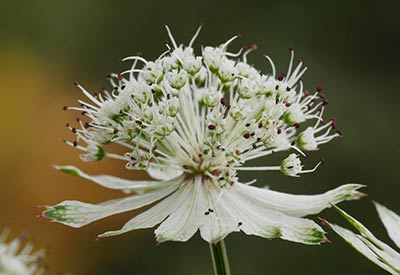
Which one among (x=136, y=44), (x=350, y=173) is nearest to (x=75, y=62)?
(x=136, y=44)

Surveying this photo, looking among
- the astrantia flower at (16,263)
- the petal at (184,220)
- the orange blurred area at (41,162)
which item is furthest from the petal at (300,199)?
the orange blurred area at (41,162)

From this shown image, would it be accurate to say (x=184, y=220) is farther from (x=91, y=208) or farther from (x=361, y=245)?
(x=361, y=245)

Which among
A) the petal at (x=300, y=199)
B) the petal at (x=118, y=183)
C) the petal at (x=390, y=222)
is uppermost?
the petal at (x=118, y=183)

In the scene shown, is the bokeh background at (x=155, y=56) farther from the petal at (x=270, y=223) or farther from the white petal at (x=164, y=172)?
the petal at (x=270, y=223)

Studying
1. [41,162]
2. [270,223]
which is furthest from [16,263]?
[41,162]

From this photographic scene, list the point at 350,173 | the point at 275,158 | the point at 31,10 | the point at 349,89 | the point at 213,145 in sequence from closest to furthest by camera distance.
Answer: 1. the point at 213,145
2. the point at 275,158
3. the point at 350,173
4. the point at 349,89
5. the point at 31,10

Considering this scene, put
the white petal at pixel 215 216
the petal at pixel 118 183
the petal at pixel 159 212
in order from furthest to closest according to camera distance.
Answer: the petal at pixel 118 183
the petal at pixel 159 212
the white petal at pixel 215 216

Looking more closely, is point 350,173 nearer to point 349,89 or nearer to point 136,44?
point 349,89
